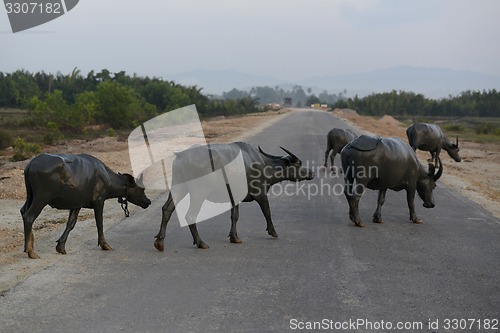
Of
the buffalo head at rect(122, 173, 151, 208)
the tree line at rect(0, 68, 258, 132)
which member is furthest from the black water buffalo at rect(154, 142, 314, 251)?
the tree line at rect(0, 68, 258, 132)

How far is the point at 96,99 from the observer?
3622cm

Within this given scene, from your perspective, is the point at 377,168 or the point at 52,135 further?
the point at 52,135

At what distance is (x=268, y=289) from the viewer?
6.42 m

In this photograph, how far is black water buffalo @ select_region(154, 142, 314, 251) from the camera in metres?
8.15

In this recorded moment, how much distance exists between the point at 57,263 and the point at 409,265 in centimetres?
444

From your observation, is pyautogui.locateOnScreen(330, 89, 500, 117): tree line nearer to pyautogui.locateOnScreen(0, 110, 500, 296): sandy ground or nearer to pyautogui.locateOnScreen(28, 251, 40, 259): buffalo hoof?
pyautogui.locateOnScreen(0, 110, 500, 296): sandy ground

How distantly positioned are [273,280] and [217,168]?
7.01 ft

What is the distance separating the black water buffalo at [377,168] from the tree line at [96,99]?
80.1 ft

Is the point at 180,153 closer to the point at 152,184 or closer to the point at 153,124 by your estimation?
the point at 152,184

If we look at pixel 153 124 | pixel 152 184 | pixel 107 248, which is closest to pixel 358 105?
pixel 153 124

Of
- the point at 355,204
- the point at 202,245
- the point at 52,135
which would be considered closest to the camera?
the point at 202,245

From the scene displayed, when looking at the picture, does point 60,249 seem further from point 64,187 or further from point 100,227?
point 64,187

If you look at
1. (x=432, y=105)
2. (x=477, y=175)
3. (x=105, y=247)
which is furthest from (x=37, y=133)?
(x=432, y=105)

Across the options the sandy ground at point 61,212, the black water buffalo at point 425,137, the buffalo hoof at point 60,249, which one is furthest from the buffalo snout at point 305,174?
the black water buffalo at point 425,137
